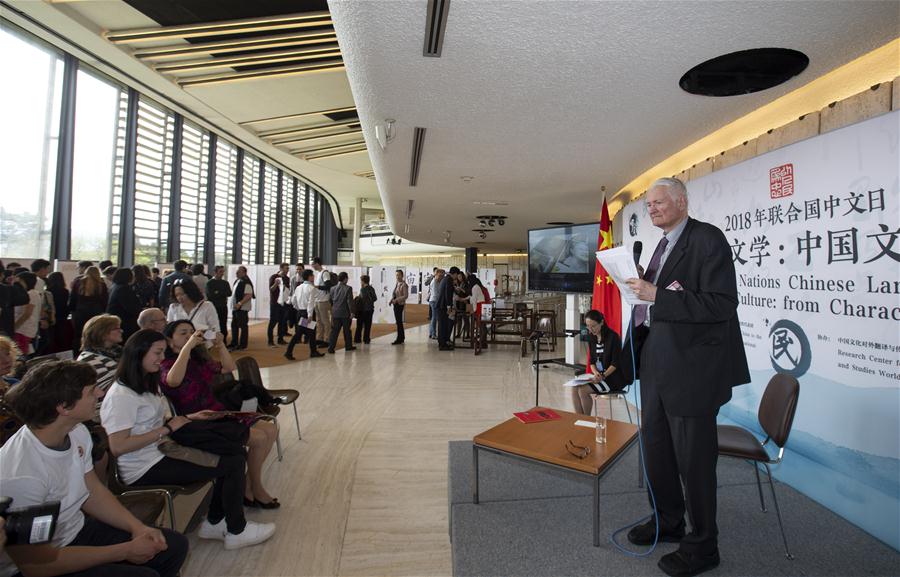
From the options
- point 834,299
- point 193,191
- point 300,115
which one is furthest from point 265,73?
point 834,299

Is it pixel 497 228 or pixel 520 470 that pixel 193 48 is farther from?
pixel 520 470

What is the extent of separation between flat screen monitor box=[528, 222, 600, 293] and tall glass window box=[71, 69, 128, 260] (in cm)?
705

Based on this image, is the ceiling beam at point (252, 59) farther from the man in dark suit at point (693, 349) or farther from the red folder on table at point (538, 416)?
the man in dark suit at point (693, 349)

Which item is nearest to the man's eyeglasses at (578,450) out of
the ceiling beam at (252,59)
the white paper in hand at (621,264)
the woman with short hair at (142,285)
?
the white paper in hand at (621,264)

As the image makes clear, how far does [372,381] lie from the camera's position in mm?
6016

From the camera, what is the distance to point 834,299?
8.48ft

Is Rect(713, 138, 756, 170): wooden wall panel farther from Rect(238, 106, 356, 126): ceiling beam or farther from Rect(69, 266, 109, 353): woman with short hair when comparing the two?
Rect(238, 106, 356, 126): ceiling beam

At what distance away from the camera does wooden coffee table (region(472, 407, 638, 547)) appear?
87.6 inches

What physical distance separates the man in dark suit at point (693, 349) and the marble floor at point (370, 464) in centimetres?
117

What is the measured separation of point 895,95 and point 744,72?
28.8 inches

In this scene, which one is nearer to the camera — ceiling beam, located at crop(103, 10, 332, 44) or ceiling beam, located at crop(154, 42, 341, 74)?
ceiling beam, located at crop(103, 10, 332, 44)

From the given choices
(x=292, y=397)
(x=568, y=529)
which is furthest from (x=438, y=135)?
(x=568, y=529)

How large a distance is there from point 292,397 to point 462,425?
1596mm

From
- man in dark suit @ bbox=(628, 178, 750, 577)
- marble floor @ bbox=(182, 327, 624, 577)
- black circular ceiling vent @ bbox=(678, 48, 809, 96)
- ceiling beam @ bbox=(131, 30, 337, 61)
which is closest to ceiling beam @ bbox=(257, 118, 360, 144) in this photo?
ceiling beam @ bbox=(131, 30, 337, 61)
